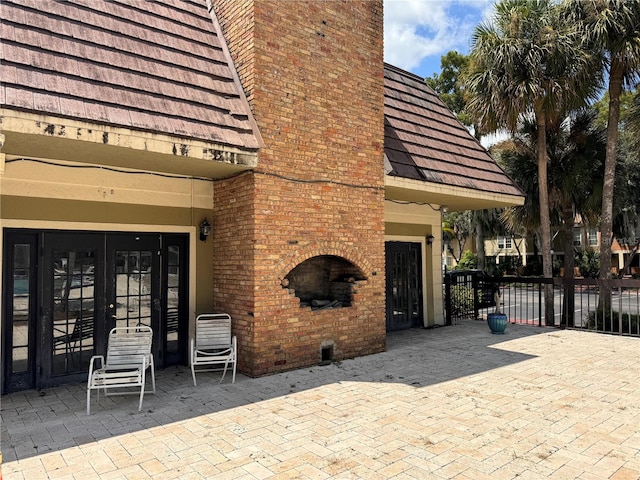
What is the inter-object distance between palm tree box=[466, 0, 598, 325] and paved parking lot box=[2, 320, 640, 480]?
6.69 meters

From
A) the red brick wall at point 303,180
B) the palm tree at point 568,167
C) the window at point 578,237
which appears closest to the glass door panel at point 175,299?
the red brick wall at point 303,180

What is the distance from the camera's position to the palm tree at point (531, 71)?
431 inches

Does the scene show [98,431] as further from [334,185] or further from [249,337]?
[334,185]

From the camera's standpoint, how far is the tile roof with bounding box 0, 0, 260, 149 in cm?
512

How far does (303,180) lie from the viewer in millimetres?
7078

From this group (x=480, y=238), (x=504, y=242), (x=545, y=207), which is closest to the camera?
(x=545, y=207)

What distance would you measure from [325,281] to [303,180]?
2.45 meters

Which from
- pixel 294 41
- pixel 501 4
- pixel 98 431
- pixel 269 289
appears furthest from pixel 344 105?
pixel 501 4

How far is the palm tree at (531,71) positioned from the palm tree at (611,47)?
1.25ft

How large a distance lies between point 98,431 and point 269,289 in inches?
115

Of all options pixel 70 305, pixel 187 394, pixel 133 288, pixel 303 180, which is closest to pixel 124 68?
pixel 303 180

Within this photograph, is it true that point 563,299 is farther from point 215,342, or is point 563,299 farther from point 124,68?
point 124,68

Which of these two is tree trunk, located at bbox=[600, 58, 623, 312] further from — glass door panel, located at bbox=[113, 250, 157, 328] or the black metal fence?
glass door panel, located at bbox=[113, 250, 157, 328]

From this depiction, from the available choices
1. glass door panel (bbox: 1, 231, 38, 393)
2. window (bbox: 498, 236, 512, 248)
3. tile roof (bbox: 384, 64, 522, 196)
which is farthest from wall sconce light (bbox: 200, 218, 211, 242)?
window (bbox: 498, 236, 512, 248)
